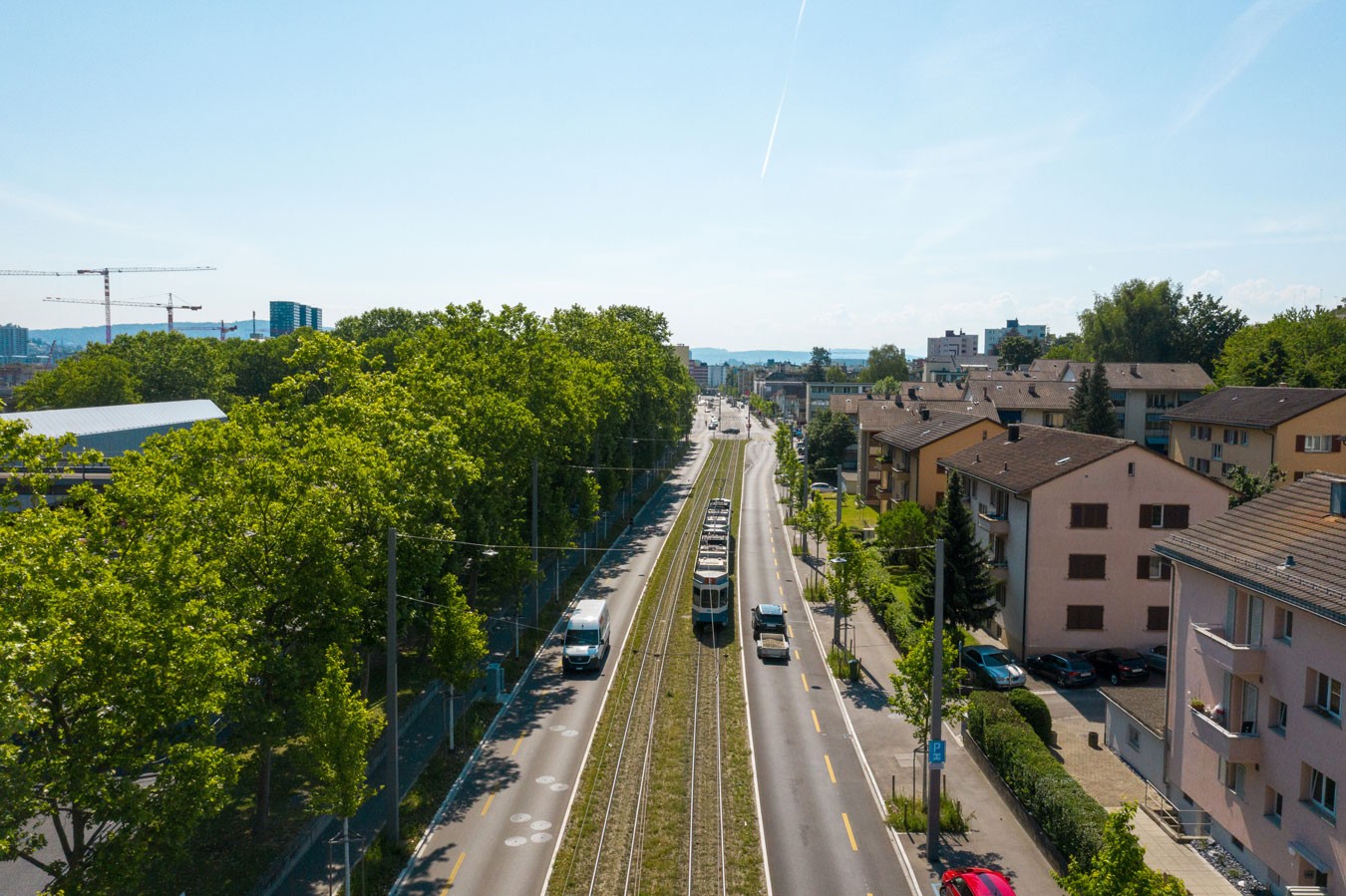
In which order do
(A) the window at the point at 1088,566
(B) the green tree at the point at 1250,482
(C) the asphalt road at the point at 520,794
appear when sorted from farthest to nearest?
(B) the green tree at the point at 1250,482, (A) the window at the point at 1088,566, (C) the asphalt road at the point at 520,794

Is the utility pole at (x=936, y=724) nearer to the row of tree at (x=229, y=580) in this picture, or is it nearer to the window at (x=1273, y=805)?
the window at (x=1273, y=805)

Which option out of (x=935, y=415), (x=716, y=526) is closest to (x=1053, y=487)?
(x=716, y=526)

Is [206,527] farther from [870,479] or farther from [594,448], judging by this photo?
[870,479]

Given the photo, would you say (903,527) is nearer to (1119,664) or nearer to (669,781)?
(1119,664)

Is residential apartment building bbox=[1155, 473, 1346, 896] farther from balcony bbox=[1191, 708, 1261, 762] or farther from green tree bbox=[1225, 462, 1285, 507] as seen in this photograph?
green tree bbox=[1225, 462, 1285, 507]

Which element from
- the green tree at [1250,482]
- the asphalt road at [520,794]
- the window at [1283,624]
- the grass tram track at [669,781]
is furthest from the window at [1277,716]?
the green tree at [1250,482]
